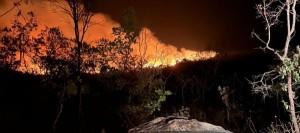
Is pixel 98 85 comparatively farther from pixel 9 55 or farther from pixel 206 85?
pixel 9 55

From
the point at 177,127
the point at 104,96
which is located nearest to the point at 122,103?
the point at 104,96

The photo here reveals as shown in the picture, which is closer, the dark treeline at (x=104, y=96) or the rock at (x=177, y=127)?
the rock at (x=177, y=127)

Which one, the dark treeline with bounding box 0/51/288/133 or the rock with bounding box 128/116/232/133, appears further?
the dark treeline with bounding box 0/51/288/133

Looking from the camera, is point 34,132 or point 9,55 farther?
point 34,132

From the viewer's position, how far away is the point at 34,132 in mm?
40750

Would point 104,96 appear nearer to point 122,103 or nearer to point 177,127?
point 122,103

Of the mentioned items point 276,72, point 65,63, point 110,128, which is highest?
point 65,63

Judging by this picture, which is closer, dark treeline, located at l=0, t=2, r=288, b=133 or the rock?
the rock

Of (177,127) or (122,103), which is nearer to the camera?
(177,127)

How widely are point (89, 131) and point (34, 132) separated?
203 inches

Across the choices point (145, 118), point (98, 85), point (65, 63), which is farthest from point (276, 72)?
point (98, 85)

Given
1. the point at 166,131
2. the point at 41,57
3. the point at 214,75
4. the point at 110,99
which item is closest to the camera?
the point at 166,131

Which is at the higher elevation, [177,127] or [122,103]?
[122,103]

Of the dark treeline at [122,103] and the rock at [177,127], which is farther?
the dark treeline at [122,103]
